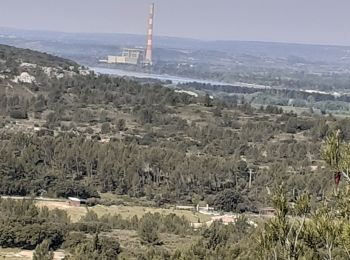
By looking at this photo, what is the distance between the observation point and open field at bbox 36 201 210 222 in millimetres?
39562

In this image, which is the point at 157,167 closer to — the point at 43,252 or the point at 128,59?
the point at 43,252

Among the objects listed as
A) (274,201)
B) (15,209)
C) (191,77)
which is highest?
(274,201)

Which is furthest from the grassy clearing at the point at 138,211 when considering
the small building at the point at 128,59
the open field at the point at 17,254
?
the small building at the point at 128,59

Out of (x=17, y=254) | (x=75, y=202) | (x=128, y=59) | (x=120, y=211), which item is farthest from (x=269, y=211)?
(x=128, y=59)

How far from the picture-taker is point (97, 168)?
50781mm

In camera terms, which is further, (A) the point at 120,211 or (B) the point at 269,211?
(A) the point at 120,211

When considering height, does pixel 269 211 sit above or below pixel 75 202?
above

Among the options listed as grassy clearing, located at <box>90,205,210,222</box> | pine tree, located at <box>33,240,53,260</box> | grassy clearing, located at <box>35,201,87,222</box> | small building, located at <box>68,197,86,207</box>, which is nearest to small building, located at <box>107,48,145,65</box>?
small building, located at <box>68,197,86,207</box>

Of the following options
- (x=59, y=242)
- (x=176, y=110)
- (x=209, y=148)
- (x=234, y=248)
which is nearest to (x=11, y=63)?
(x=176, y=110)

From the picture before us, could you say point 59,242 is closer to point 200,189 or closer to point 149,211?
point 149,211

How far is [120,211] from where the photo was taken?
41219 millimetres

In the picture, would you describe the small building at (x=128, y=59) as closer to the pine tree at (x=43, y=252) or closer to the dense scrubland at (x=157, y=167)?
the dense scrubland at (x=157, y=167)

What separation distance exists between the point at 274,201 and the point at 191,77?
174899 mm

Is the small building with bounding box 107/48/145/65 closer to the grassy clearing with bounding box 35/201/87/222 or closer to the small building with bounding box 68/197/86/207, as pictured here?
the small building with bounding box 68/197/86/207
